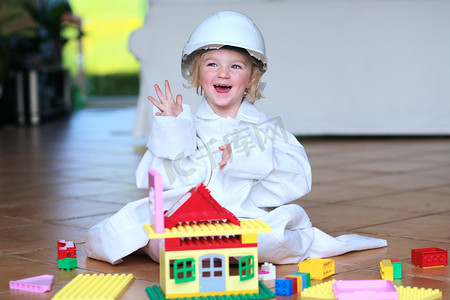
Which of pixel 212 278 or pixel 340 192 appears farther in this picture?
pixel 340 192

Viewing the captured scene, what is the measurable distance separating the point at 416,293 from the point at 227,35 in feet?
2.93

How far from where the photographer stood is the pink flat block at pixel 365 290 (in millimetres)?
1637

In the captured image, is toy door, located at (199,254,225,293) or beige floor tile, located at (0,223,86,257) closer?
toy door, located at (199,254,225,293)

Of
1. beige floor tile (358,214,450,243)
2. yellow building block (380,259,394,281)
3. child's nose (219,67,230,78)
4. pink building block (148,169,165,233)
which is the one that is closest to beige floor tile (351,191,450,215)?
beige floor tile (358,214,450,243)

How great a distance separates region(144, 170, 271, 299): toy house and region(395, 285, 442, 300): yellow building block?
1.10 feet

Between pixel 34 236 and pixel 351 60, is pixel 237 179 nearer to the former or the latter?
pixel 34 236

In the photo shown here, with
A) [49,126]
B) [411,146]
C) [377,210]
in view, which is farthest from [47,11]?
[377,210]

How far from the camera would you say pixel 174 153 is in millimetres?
2031

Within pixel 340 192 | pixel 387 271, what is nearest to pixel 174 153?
pixel 387 271

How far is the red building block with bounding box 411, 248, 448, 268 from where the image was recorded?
1979mm

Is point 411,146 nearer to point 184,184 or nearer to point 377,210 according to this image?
point 377,210

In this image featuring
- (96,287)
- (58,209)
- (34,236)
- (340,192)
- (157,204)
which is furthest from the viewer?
(340,192)

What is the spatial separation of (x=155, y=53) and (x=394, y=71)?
6.06 feet

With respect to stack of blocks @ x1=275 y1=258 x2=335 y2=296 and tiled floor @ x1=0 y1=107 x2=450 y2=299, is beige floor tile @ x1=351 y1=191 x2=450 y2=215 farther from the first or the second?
stack of blocks @ x1=275 y1=258 x2=335 y2=296
